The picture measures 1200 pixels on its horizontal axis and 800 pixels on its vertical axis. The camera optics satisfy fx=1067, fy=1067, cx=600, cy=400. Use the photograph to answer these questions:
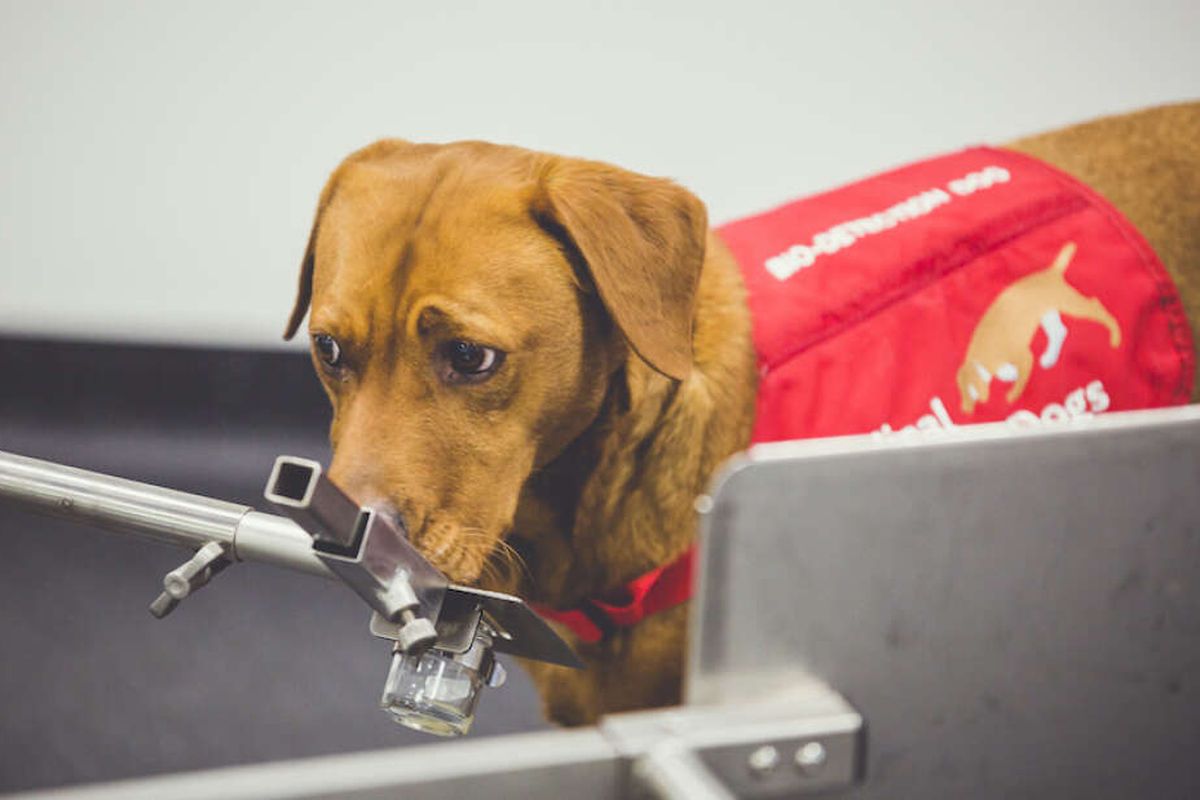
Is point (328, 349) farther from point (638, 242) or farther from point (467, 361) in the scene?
point (638, 242)

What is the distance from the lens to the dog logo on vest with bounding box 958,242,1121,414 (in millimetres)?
1358

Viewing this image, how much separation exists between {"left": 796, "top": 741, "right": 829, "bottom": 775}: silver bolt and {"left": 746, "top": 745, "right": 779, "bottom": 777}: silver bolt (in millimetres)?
14

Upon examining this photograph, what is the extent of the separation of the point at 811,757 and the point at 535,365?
646mm

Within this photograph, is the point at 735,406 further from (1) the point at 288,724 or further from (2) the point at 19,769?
(2) the point at 19,769

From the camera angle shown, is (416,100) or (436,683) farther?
(416,100)

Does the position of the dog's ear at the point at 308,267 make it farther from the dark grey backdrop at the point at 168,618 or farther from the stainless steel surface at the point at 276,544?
the dark grey backdrop at the point at 168,618

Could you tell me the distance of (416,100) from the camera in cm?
209

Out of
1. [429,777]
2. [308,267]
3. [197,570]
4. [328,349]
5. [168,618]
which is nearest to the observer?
[429,777]

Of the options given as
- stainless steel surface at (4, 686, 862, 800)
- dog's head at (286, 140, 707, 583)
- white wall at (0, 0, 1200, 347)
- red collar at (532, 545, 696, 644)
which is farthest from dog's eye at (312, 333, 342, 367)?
white wall at (0, 0, 1200, 347)

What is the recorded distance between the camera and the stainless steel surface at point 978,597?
515mm

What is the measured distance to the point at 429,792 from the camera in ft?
1.47

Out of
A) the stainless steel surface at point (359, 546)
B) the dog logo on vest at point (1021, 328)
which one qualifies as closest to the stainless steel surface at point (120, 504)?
the stainless steel surface at point (359, 546)

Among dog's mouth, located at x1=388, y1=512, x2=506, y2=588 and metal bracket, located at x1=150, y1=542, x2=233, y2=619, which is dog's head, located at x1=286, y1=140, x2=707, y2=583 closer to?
dog's mouth, located at x1=388, y1=512, x2=506, y2=588

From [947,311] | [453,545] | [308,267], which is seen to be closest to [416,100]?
[308,267]
